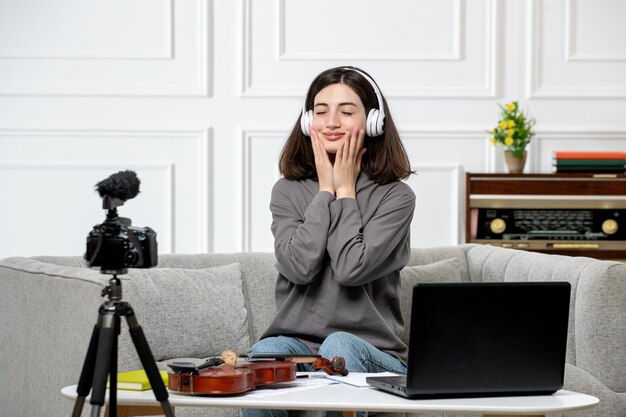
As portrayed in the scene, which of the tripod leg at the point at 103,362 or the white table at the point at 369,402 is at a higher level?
the tripod leg at the point at 103,362

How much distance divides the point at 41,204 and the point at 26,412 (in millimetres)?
1921

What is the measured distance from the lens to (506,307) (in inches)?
65.5

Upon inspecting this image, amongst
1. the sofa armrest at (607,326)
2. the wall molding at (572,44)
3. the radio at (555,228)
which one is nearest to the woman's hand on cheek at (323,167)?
the sofa armrest at (607,326)

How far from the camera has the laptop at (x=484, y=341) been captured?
1616 mm

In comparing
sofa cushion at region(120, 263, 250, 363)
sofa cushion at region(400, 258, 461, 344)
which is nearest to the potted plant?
sofa cushion at region(400, 258, 461, 344)

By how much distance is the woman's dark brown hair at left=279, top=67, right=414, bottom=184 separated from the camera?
2.73 meters

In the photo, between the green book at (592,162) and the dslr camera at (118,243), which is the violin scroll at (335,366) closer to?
the dslr camera at (118,243)

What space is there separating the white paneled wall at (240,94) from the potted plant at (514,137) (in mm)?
175

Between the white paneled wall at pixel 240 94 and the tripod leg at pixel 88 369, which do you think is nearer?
the tripod leg at pixel 88 369

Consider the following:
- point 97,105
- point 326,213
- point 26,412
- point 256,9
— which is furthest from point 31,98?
point 326,213

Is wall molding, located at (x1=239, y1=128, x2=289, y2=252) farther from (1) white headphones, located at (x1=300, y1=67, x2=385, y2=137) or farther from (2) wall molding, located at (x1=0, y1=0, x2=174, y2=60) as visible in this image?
(1) white headphones, located at (x1=300, y1=67, x2=385, y2=137)

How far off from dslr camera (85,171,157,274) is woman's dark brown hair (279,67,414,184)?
1.25 meters

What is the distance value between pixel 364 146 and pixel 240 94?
1881 mm

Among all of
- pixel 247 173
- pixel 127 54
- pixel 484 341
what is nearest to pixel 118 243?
pixel 484 341
